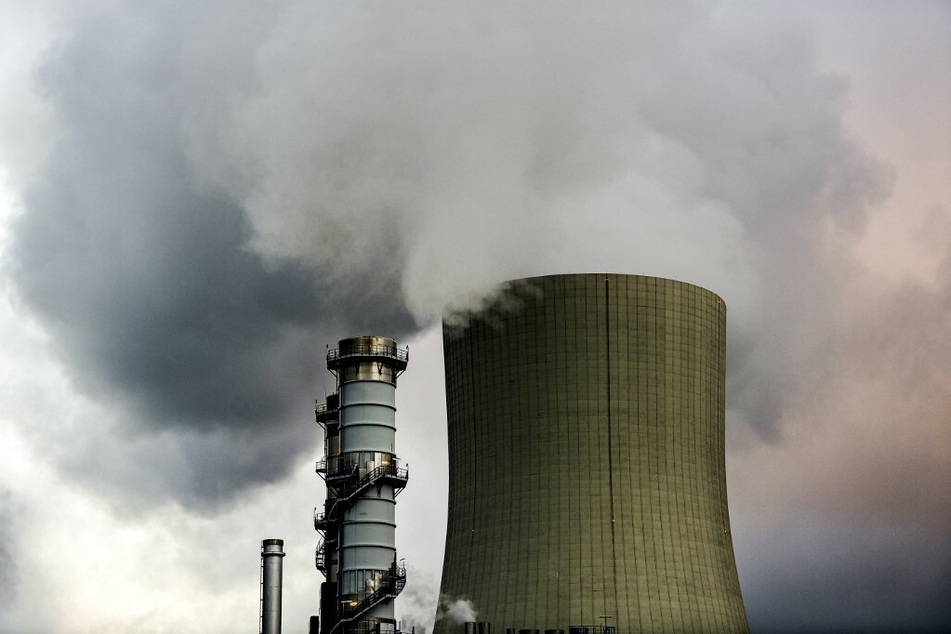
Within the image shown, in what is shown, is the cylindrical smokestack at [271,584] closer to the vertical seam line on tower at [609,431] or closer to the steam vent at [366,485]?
the steam vent at [366,485]

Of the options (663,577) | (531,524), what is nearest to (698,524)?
(663,577)

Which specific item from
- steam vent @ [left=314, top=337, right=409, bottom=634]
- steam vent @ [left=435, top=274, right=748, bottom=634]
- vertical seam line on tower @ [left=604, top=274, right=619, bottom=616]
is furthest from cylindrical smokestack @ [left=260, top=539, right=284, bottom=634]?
vertical seam line on tower @ [left=604, top=274, right=619, bottom=616]

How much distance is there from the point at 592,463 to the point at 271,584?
13332mm

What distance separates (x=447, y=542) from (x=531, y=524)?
16.8 ft

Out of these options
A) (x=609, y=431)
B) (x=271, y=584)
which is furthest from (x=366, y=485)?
(x=609, y=431)

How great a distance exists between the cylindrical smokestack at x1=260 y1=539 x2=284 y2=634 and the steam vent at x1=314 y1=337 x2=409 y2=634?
2254mm

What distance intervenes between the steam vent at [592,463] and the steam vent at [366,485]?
366 cm

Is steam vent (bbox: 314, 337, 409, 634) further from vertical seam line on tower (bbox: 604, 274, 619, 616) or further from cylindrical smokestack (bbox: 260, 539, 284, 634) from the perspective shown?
vertical seam line on tower (bbox: 604, 274, 619, 616)

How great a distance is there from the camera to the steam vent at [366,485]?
167 feet

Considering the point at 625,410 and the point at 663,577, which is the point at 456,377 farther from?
the point at 663,577

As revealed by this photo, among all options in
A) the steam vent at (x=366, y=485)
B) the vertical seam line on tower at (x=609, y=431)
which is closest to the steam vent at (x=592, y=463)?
the vertical seam line on tower at (x=609, y=431)

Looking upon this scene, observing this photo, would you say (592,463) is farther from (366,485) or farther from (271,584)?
(271,584)

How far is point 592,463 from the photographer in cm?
5256

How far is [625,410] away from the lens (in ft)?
174
